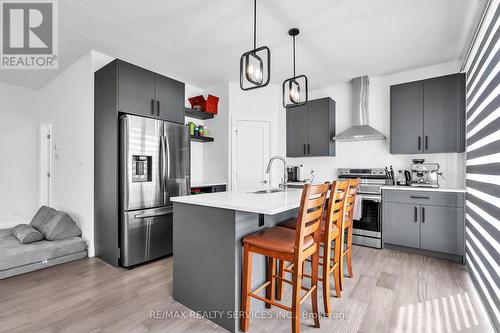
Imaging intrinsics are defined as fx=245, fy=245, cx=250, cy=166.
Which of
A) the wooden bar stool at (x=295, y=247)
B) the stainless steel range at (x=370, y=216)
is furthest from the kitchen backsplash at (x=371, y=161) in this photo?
the wooden bar stool at (x=295, y=247)

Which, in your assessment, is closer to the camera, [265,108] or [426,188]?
[426,188]

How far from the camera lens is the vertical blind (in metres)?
1.75

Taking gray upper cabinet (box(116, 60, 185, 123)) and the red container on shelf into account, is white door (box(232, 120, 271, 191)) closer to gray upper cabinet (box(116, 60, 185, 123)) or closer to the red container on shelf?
the red container on shelf

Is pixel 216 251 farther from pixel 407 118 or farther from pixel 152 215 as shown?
pixel 407 118

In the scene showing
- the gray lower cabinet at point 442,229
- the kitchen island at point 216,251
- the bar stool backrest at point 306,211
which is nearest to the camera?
the bar stool backrest at point 306,211

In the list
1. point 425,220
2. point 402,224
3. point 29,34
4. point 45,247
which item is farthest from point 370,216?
point 29,34

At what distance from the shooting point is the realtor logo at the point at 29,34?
2434 mm

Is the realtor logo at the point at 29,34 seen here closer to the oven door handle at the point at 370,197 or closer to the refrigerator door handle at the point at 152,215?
the refrigerator door handle at the point at 152,215

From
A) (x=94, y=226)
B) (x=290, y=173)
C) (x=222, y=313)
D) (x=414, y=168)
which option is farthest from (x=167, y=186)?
(x=414, y=168)

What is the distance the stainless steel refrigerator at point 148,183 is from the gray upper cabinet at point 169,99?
7.1 inches

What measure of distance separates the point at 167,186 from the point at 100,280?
4.02 ft

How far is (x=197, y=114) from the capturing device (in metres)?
4.47

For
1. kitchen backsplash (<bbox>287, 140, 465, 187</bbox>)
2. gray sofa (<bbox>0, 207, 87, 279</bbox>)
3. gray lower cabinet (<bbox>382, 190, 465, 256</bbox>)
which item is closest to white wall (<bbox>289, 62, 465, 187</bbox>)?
kitchen backsplash (<bbox>287, 140, 465, 187</bbox>)

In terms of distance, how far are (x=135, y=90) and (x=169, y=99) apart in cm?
47
